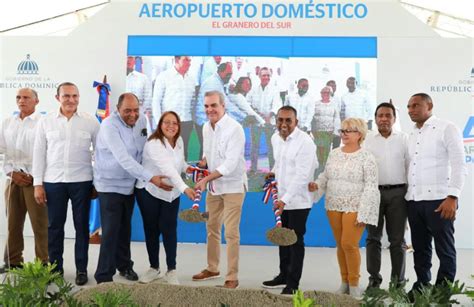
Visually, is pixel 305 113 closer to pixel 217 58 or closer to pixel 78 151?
pixel 217 58

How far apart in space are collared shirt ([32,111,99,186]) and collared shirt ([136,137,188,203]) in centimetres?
47

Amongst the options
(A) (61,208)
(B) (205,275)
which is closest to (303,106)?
(B) (205,275)

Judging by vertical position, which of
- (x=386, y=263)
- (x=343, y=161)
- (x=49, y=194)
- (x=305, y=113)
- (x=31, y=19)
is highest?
(x=31, y=19)

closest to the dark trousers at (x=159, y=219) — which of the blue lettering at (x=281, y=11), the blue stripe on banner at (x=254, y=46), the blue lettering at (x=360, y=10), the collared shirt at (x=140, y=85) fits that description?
the collared shirt at (x=140, y=85)

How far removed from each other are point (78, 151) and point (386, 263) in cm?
319

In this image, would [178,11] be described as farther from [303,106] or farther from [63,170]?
[63,170]

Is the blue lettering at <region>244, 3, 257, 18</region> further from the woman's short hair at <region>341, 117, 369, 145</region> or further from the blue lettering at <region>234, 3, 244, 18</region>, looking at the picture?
the woman's short hair at <region>341, 117, 369, 145</region>

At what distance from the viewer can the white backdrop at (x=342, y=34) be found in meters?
6.30

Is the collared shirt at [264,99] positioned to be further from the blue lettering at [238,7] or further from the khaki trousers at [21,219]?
the khaki trousers at [21,219]

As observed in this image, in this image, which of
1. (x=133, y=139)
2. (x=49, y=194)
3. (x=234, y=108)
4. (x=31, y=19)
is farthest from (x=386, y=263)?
(x=31, y=19)

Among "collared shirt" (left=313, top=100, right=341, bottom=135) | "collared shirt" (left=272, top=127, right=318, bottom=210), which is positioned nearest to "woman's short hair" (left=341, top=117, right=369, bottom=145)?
"collared shirt" (left=272, top=127, right=318, bottom=210)

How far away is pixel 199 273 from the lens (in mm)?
4672

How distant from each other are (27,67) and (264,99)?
2.85m

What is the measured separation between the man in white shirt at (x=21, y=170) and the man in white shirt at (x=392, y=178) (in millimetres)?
2672
